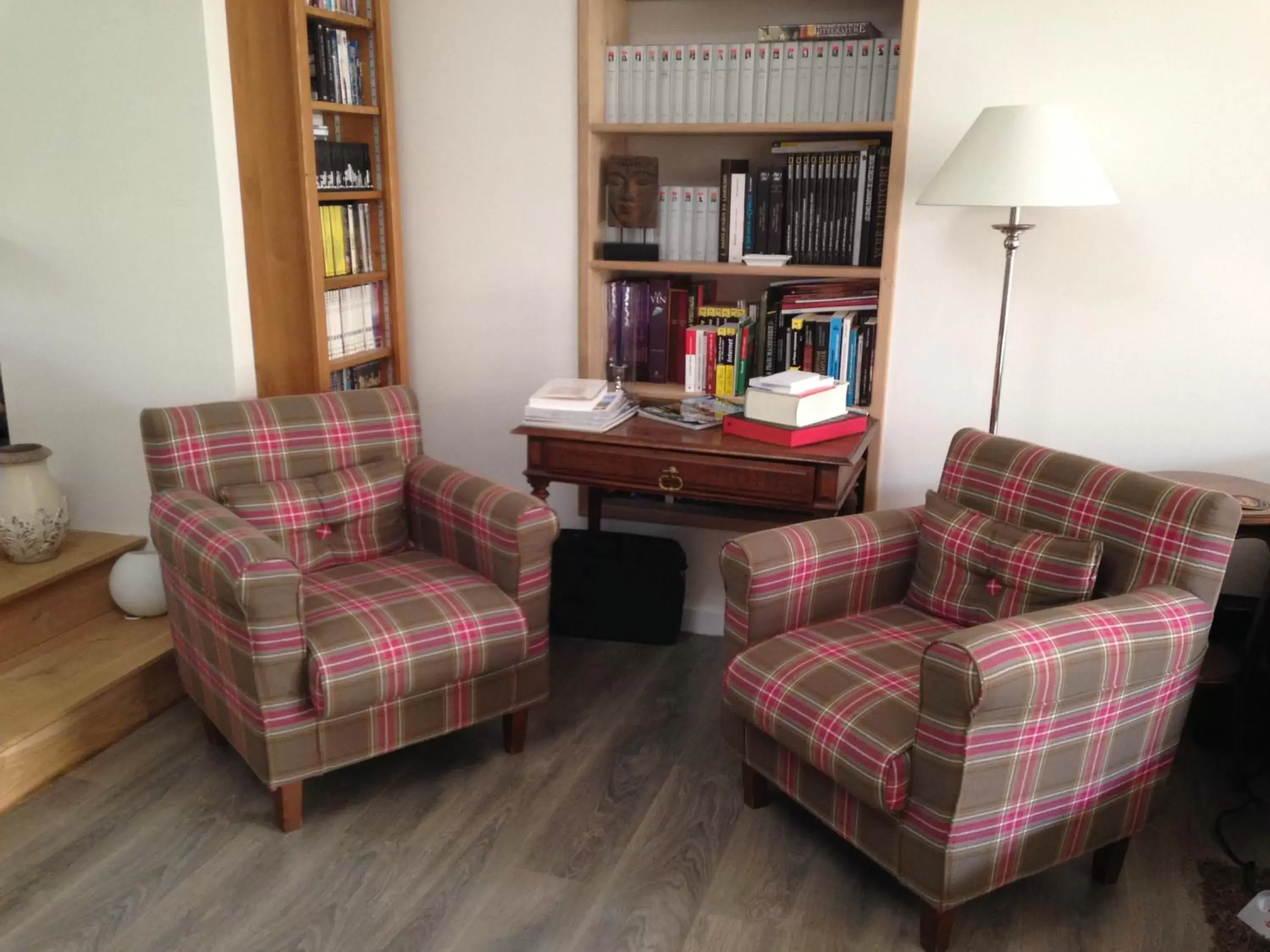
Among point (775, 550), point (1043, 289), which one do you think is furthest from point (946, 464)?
point (1043, 289)

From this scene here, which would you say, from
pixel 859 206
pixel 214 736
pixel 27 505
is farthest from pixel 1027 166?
pixel 27 505

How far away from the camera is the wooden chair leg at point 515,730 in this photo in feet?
8.63

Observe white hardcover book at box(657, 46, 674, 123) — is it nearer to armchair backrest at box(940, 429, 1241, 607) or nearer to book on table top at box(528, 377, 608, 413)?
book on table top at box(528, 377, 608, 413)

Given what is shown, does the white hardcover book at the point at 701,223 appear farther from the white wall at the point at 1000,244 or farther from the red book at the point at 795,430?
the red book at the point at 795,430

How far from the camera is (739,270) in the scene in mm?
3002

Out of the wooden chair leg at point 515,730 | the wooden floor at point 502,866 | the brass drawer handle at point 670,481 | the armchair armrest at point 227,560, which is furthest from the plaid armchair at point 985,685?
the armchair armrest at point 227,560

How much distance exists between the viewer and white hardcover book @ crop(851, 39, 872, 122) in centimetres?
288

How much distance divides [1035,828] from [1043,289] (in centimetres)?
150

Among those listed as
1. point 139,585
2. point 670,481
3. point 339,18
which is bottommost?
point 139,585

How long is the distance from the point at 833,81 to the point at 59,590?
2473 millimetres

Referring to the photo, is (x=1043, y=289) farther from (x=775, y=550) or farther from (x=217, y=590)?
(x=217, y=590)

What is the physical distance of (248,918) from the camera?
2061 mm

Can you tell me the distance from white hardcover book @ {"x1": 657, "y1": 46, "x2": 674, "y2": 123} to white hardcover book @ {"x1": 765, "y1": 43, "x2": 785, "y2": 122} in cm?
27

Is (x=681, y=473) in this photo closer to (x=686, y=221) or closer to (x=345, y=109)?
(x=686, y=221)
